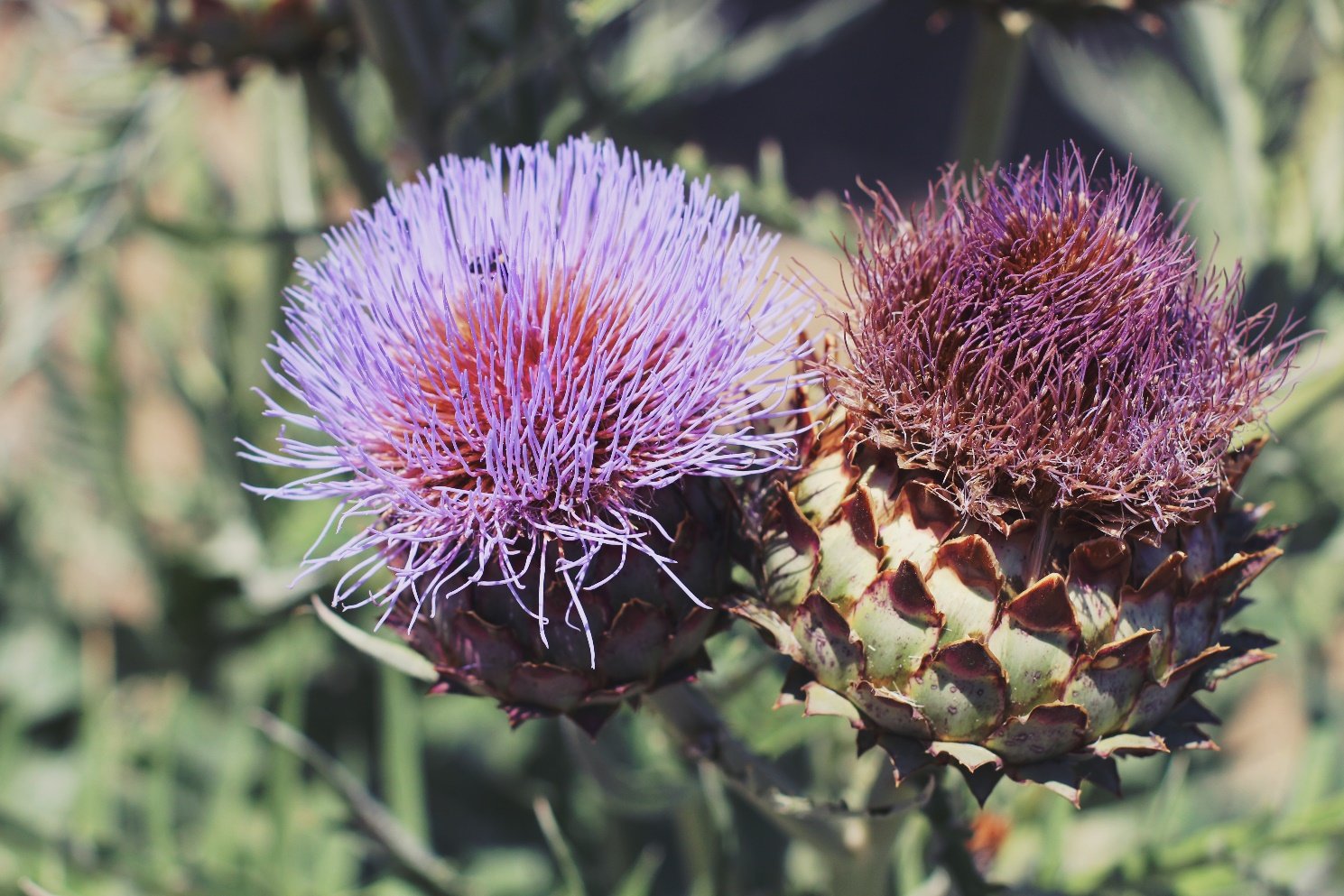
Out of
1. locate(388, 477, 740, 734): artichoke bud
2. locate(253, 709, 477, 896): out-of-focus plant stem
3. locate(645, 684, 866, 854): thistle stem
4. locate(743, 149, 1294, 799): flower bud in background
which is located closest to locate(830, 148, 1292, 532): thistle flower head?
locate(743, 149, 1294, 799): flower bud in background

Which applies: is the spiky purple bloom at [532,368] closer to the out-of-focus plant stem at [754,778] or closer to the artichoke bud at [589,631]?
the artichoke bud at [589,631]

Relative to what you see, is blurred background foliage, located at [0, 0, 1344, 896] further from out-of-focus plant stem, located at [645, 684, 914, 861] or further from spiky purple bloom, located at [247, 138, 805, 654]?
spiky purple bloom, located at [247, 138, 805, 654]

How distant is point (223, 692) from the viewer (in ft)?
6.17

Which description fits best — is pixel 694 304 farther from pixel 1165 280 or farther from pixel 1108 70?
pixel 1108 70

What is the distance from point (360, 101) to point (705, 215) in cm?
107

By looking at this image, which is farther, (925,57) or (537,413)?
(925,57)

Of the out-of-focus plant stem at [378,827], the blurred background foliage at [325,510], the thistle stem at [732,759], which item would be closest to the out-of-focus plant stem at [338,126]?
the blurred background foliage at [325,510]

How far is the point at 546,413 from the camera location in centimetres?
80

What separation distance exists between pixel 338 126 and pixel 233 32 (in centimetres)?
14

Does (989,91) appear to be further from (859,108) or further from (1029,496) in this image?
(859,108)

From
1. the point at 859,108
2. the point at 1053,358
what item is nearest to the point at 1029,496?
the point at 1053,358

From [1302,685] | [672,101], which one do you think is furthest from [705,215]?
[1302,685]

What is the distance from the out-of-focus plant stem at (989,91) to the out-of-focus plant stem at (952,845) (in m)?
0.67

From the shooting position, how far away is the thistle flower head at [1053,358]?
2.43ft
